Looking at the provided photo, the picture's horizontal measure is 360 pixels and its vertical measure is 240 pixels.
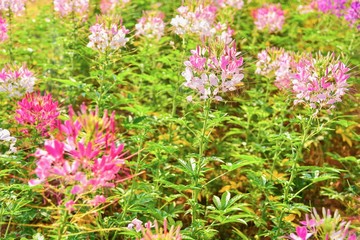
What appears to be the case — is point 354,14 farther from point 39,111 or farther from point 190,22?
point 39,111

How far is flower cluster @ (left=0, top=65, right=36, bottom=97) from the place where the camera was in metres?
3.01

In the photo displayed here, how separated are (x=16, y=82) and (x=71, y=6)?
1.16 metres

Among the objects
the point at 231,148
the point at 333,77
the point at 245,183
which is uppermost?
the point at 333,77

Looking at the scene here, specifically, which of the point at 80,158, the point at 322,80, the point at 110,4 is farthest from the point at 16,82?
the point at 110,4

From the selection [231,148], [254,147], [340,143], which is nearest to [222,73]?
[254,147]

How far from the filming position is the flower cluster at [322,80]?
2.46m

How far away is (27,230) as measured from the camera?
2.77m

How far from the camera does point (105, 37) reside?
2.85 meters

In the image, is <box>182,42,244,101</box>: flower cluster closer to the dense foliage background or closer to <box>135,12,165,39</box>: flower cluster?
the dense foliage background

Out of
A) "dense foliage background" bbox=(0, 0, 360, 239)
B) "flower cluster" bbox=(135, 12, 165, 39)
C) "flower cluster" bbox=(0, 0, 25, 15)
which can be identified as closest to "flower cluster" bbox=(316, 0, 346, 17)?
"dense foliage background" bbox=(0, 0, 360, 239)

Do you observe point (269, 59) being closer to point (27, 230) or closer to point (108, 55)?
point (108, 55)

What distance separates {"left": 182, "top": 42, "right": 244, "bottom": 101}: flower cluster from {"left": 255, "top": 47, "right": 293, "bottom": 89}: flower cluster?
1053mm

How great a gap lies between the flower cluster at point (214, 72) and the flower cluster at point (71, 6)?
1.84m

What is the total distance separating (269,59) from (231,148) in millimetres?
816
